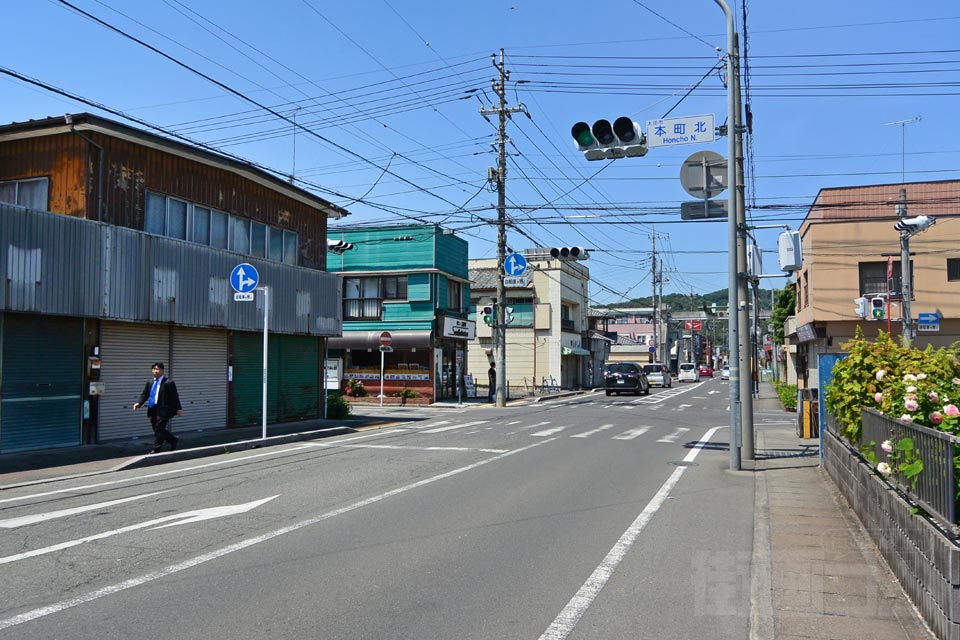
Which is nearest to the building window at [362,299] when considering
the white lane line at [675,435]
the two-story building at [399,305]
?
the two-story building at [399,305]

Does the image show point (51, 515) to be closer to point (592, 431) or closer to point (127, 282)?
point (127, 282)

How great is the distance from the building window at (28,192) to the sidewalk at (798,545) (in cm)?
536

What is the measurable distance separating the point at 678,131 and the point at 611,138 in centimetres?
140

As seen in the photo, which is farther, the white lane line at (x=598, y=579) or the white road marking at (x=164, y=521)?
the white road marking at (x=164, y=521)

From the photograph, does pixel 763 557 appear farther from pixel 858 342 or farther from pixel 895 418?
pixel 858 342

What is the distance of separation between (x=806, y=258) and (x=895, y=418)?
84.9ft

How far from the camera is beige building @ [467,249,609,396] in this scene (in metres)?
49.6

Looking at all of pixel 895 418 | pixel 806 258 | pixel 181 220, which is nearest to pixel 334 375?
pixel 181 220

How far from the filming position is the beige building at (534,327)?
49.6m

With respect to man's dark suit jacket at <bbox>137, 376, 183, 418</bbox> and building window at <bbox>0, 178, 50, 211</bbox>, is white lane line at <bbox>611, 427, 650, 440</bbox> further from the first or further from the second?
building window at <bbox>0, 178, 50, 211</bbox>

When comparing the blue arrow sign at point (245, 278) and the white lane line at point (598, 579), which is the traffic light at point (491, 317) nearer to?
the blue arrow sign at point (245, 278)

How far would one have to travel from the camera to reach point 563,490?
1066 centimetres

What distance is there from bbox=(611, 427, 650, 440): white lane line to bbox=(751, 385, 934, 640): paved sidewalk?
290 inches

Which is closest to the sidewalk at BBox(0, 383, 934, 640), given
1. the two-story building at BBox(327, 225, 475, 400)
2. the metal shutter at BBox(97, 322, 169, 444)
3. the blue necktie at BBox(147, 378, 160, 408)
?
the metal shutter at BBox(97, 322, 169, 444)
